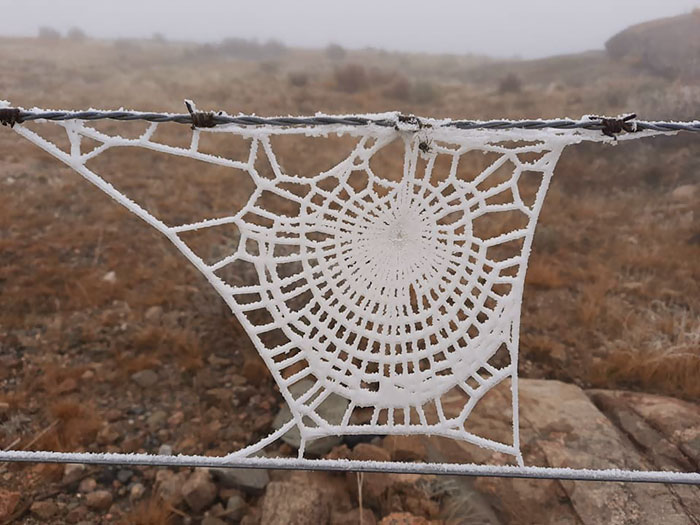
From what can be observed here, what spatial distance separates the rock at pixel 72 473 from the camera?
250 centimetres

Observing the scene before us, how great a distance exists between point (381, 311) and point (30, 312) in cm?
332

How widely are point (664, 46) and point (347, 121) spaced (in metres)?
19.1

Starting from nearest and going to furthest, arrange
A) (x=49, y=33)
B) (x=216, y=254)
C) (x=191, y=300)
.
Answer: (x=191, y=300)
(x=216, y=254)
(x=49, y=33)

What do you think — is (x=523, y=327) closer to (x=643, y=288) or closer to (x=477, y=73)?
(x=643, y=288)

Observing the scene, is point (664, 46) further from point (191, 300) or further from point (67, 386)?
point (67, 386)

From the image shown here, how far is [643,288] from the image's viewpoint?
448cm

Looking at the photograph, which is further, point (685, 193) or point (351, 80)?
point (351, 80)

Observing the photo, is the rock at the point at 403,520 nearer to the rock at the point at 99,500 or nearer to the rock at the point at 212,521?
the rock at the point at 212,521

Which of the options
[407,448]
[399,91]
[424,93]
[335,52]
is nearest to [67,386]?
[407,448]

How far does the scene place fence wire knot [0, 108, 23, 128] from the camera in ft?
4.73

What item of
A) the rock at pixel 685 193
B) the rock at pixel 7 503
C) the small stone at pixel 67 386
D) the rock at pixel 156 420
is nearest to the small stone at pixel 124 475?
the rock at pixel 156 420

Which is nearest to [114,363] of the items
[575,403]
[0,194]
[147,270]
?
[147,270]

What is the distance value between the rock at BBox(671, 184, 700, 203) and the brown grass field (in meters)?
0.04

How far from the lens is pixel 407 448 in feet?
8.48
